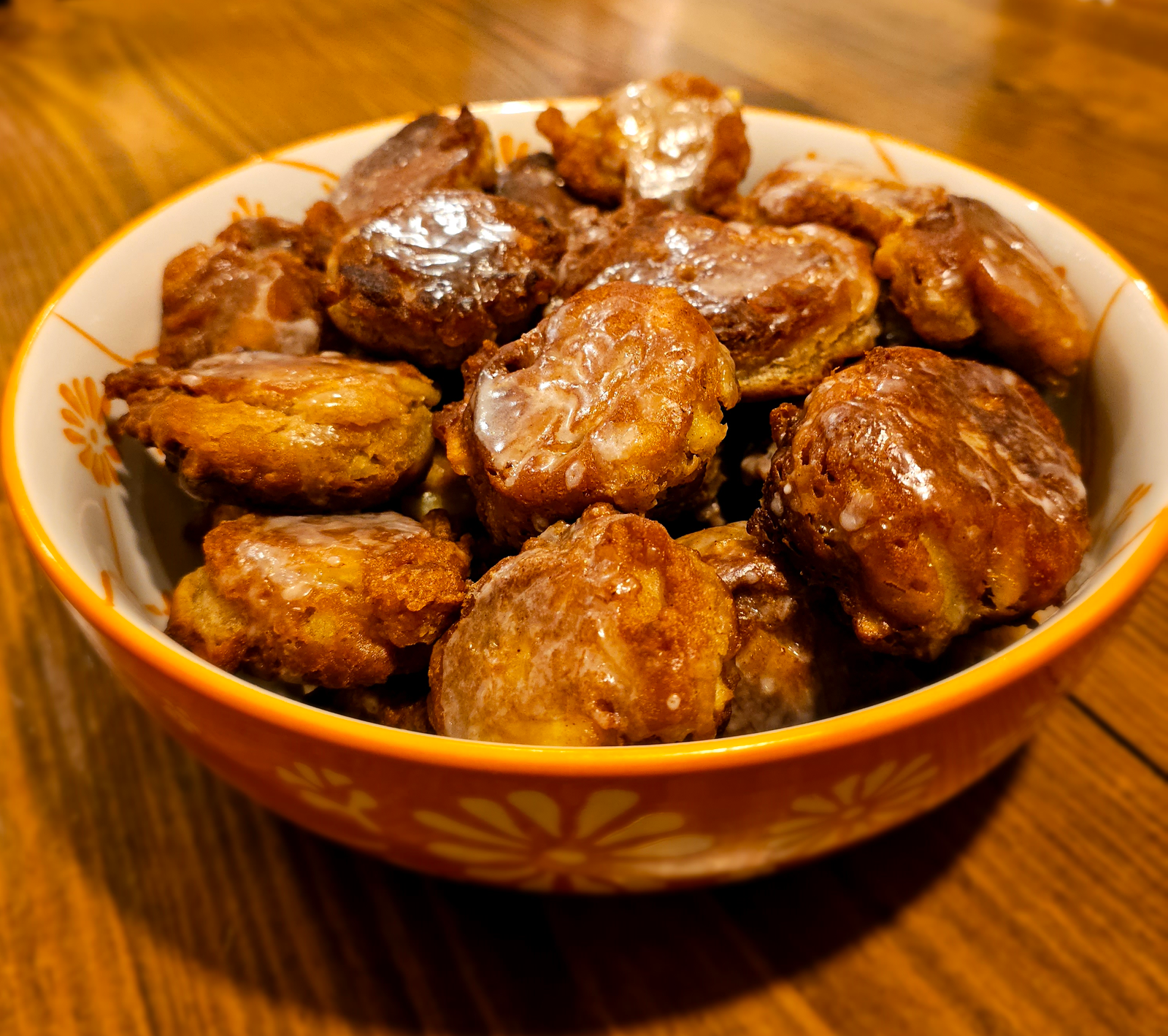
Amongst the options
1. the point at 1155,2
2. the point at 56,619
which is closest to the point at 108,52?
the point at 56,619

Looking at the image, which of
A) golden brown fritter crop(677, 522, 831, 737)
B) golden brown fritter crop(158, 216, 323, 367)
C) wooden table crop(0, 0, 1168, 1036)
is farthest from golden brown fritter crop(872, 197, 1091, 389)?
golden brown fritter crop(158, 216, 323, 367)

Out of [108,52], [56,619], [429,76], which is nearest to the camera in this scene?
[56,619]

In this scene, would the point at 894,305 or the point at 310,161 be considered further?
the point at 310,161

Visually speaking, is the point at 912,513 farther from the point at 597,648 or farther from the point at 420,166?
the point at 420,166

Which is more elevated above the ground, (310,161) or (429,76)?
(310,161)

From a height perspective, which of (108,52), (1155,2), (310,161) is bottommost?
(108,52)

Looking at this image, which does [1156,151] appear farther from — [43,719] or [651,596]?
[43,719]

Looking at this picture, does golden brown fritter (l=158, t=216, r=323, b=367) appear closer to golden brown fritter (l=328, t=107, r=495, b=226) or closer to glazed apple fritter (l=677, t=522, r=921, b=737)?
golden brown fritter (l=328, t=107, r=495, b=226)

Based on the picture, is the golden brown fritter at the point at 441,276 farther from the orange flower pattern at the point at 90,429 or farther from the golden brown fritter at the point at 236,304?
the orange flower pattern at the point at 90,429
